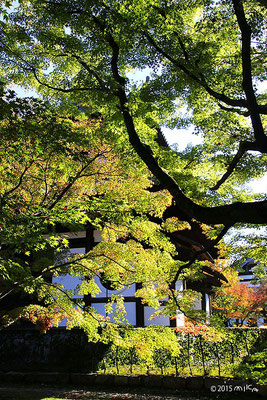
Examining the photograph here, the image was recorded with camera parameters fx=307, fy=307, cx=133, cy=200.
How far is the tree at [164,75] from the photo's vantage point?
19.3ft

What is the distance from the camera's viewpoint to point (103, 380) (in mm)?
9078

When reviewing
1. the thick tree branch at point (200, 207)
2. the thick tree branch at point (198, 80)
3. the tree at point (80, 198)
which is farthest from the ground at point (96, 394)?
the thick tree branch at point (198, 80)

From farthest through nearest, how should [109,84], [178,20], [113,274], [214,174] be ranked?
[214,174]
[113,274]
[178,20]
[109,84]

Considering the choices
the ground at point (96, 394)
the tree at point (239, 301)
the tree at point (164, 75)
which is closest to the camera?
the tree at point (164, 75)

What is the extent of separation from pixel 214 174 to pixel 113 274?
13.7 ft

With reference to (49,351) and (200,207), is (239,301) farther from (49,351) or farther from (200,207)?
(200,207)

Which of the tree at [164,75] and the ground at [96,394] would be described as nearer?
the tree at [164,75]

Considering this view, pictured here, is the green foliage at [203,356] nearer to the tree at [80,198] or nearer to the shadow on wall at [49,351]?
the shadow on wall at [49,351]

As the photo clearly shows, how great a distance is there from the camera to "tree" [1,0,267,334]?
232 inches

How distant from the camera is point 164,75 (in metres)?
7.36

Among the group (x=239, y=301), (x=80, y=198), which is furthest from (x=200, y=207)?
(x=239, y=301)

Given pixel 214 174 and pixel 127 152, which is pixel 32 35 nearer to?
pixel 127 152

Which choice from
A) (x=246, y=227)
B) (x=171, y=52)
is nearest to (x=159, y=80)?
(x=171, y=52)

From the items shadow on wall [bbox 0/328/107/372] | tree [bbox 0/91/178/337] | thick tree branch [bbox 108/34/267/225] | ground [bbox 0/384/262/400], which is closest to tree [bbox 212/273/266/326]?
shadow on wall [bbox 0/328/107/372]
